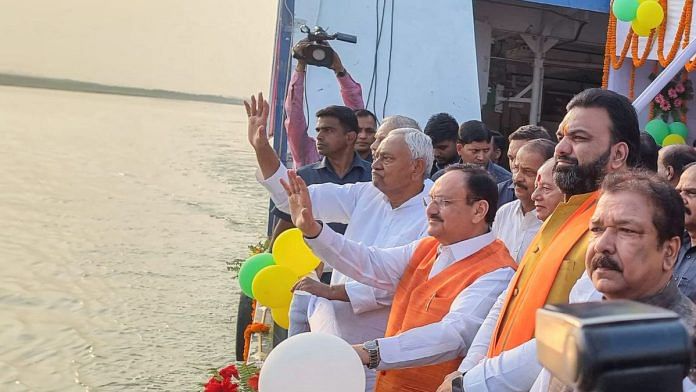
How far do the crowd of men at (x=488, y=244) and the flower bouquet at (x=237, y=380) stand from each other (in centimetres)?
32

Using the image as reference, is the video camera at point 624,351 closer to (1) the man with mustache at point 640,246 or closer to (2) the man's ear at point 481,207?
(1) the man with mustache at point 640,246

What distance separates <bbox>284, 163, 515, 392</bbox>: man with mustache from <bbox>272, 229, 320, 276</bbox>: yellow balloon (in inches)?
35.7

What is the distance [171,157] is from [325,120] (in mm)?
20789

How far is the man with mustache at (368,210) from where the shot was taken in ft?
10.2

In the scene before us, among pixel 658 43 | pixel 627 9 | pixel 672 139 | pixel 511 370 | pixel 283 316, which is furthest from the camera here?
pixel 672 139

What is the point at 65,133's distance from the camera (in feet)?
96.7

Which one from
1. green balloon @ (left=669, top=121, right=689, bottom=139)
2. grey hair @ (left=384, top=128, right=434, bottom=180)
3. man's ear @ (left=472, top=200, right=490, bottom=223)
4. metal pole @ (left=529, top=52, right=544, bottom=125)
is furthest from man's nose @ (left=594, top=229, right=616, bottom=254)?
metal pole @ (left=529, top=52, right=544, bottom=125)

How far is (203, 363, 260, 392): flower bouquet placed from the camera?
3051mm

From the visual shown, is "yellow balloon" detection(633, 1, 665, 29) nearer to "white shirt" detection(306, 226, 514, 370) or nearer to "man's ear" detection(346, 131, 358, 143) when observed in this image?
"man's ear" detection(346, 131, 358, 143)

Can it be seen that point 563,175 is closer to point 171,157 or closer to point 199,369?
point 199,369

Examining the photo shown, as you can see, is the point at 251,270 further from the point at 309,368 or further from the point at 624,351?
the point at 624,351

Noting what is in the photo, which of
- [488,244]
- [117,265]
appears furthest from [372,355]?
[117,265]

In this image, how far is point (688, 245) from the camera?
2688 millimetres

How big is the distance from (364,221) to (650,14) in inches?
156
